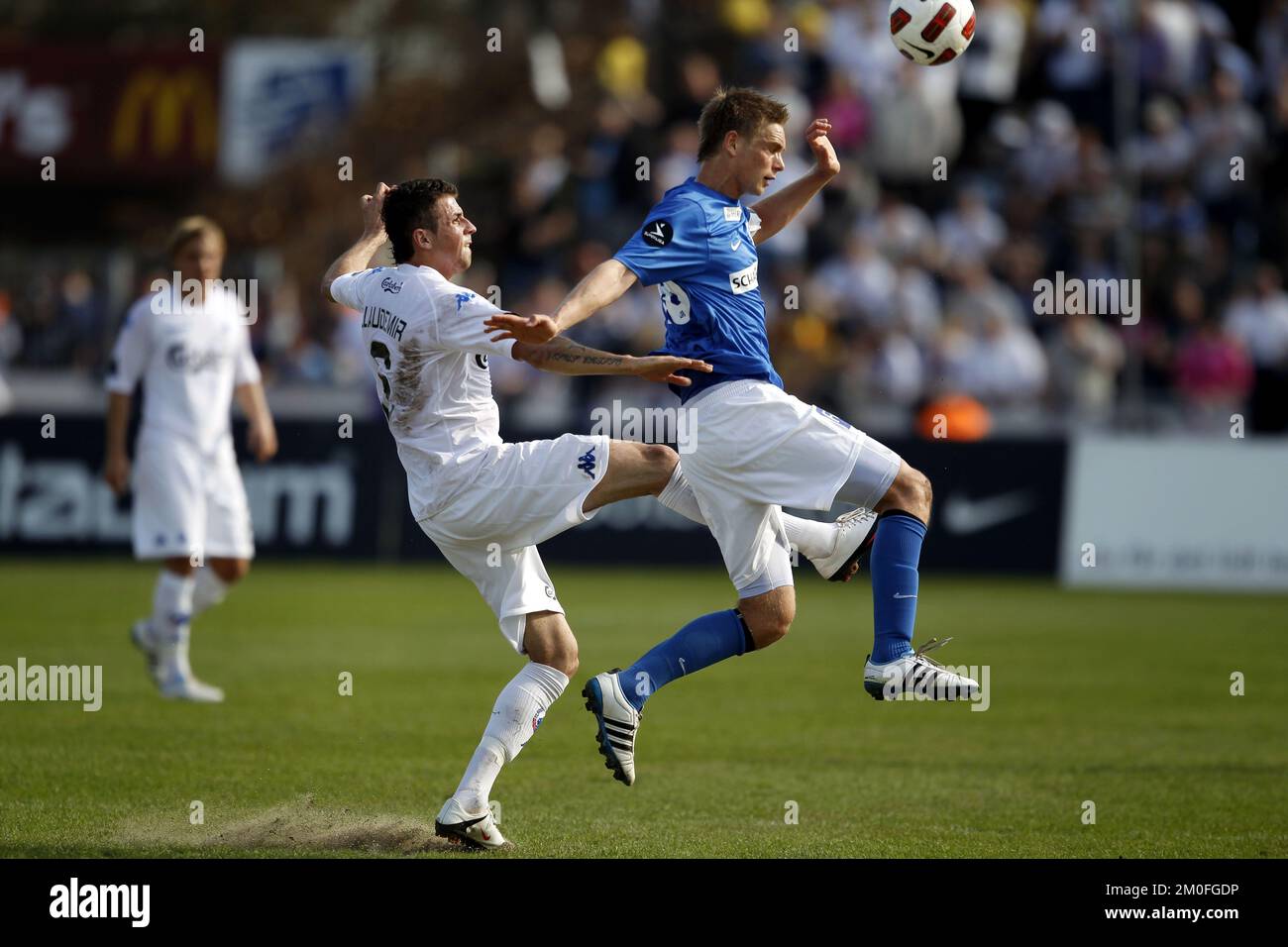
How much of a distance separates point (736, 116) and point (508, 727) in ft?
8.81

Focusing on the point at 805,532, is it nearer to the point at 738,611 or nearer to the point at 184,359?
the point at 738,611

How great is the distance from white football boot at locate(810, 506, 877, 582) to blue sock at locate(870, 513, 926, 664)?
0.33 metres

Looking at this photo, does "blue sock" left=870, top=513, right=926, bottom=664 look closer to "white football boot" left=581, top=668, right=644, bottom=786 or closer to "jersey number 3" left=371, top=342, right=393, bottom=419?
"white football boot" left=581, top=668, right=644, bottom=786

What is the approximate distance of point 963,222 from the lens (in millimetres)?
22172

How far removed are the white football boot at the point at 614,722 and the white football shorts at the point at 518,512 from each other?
0.37 metres

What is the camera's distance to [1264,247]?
2181 centimetres

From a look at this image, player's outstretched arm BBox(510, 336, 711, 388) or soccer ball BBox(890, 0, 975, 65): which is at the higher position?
soccer ball BBox(890, 0, 975, 65)

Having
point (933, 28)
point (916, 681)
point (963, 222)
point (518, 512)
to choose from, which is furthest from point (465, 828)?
point (963, 222)

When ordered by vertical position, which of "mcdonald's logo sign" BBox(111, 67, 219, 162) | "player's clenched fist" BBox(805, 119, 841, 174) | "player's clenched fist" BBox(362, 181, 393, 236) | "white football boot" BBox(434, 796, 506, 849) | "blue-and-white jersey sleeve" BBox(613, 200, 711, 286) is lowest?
"white football boot" BBox(434, 796, 506, 849)

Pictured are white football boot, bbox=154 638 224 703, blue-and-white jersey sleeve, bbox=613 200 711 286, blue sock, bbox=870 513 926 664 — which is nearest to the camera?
blue-and-white jersey sleeve, bbox=613 200 711 286

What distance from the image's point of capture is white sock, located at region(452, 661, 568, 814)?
24.4 feet

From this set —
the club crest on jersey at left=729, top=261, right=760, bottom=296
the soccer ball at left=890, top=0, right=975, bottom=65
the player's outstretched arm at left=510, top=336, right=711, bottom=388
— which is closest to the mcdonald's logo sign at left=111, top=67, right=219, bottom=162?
the soccer ball at left=890, top=0, right=975, bottom=65

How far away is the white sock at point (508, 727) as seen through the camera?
24.4 feet

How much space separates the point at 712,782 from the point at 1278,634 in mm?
8121
